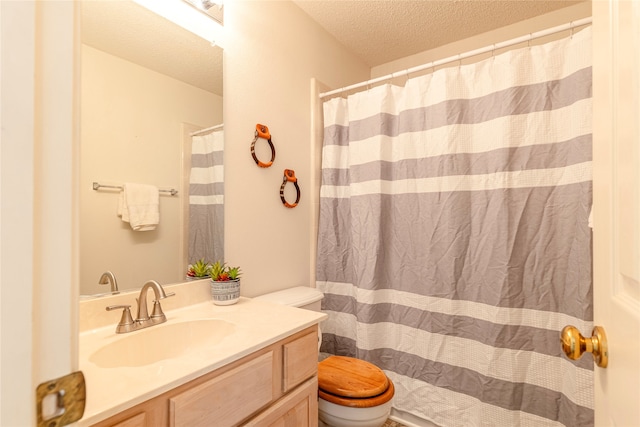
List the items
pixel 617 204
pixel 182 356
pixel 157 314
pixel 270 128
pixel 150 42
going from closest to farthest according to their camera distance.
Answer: pixel 617 204
pixel 182 356
pixel 157 314
pixel 150 42
pixel 270 128

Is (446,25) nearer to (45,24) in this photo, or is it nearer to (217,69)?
(217,69)

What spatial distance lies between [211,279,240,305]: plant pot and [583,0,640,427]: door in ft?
3.80

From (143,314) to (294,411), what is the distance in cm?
62

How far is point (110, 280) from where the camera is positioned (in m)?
1.09

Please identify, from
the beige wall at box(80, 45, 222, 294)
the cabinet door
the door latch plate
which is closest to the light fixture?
the beige wall at box(80, 45, 222, 294)

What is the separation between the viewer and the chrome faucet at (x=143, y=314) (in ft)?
3.35

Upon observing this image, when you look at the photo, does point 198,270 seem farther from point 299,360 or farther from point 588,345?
point 588,345

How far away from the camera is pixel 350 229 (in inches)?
76.1

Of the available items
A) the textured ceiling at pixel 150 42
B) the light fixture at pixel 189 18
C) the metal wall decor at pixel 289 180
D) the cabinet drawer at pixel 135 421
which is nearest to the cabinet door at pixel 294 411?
the cabinet drawer at pixel 135 421

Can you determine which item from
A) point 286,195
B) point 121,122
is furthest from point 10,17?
point 286,195

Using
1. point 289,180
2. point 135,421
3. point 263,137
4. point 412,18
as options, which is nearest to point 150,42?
point 263,137

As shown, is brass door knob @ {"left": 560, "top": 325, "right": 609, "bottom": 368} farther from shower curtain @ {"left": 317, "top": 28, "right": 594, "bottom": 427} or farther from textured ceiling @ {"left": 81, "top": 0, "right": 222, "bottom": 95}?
textured ceiling @ {"left": 81, "top": 0, "right": 222, "bottom": 95}

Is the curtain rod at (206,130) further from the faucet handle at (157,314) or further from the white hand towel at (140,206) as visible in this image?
the faucet handle at (157,314)

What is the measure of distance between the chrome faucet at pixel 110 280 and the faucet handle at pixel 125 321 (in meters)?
0.07
